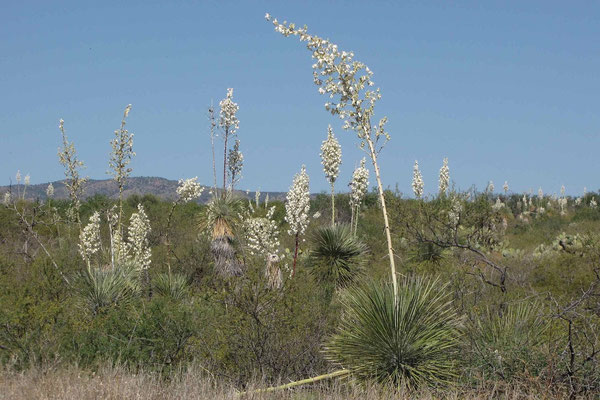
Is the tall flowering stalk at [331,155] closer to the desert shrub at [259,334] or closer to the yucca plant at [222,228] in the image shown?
the yucca plant at [222,228]

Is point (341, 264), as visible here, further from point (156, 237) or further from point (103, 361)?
point (156, 237)

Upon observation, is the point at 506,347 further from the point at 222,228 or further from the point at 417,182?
the point at 417,182

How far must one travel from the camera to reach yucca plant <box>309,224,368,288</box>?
1302 cm

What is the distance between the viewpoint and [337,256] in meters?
13.2

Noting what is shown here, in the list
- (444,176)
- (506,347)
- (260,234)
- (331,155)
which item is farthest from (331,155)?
(444,176)

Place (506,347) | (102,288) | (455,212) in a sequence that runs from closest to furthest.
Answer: (506,347) < (102,288) < (455,212)

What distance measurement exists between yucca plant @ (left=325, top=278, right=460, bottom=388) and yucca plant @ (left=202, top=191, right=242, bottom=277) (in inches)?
321

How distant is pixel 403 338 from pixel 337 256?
23.3 feet

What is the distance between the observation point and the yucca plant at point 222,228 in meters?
14.3

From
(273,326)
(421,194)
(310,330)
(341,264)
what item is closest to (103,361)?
(273,326)

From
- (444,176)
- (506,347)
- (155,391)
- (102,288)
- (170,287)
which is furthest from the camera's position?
(444,176)

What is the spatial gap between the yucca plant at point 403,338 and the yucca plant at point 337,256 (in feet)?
21.4

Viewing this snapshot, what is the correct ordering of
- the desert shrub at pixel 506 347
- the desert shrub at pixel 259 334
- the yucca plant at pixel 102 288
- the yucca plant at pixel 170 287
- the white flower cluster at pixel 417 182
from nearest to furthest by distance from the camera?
the desert shrub at pixel 506 347
the desert shrub at pixel 259 334
the yucca plant at pixel 102 288
the yucca plant at pixel 170 287
the white flower cluster at pixel 417 182

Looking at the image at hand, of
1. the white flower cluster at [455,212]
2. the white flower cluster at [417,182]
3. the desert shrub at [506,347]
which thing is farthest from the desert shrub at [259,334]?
the white flower cluster at [417,182]
